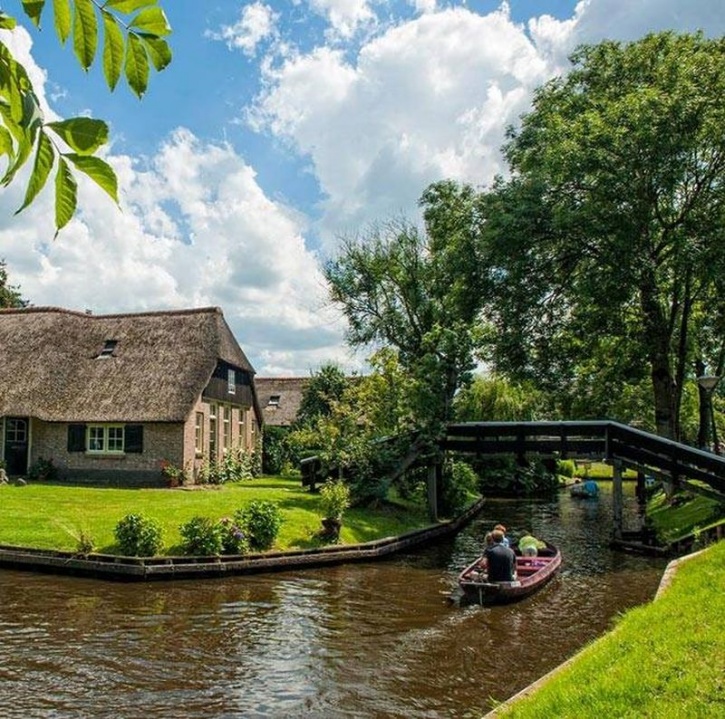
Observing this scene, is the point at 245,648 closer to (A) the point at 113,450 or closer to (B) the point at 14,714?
(B) the point at 14,714

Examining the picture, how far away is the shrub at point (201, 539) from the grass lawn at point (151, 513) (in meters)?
0.39

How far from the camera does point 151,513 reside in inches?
818

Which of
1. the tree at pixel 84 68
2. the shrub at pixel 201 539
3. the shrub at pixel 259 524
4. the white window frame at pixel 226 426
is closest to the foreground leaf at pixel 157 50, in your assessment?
the tree at pixel 84 68

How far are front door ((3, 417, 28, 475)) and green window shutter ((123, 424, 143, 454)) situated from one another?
4743mm

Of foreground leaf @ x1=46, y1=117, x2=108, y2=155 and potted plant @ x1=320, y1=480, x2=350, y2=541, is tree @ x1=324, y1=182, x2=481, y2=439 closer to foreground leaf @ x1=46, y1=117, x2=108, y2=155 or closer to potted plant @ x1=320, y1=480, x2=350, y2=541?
potted plant @ x1=320, y1=480, x2=350, y2=541

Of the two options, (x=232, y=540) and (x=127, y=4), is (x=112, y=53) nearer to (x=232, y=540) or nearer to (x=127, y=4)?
(x=127, y=4)

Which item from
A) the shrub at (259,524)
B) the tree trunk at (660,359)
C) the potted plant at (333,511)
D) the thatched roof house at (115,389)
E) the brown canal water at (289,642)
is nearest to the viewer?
the brown canal water at (289,642)

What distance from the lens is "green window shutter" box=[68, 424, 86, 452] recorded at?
100 feet

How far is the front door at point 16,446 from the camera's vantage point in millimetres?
30984

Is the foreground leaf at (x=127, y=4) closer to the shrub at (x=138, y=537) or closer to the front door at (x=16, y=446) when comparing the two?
the shrub at (x=138, y=537)

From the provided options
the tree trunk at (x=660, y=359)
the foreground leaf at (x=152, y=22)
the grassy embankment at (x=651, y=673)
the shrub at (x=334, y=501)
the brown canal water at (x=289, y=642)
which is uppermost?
the tree trunk at (x=660, y=359)

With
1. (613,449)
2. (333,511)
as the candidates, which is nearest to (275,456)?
(333,511)

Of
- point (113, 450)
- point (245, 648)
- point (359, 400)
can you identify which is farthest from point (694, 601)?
point (113, 450)

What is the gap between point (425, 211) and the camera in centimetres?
3756
